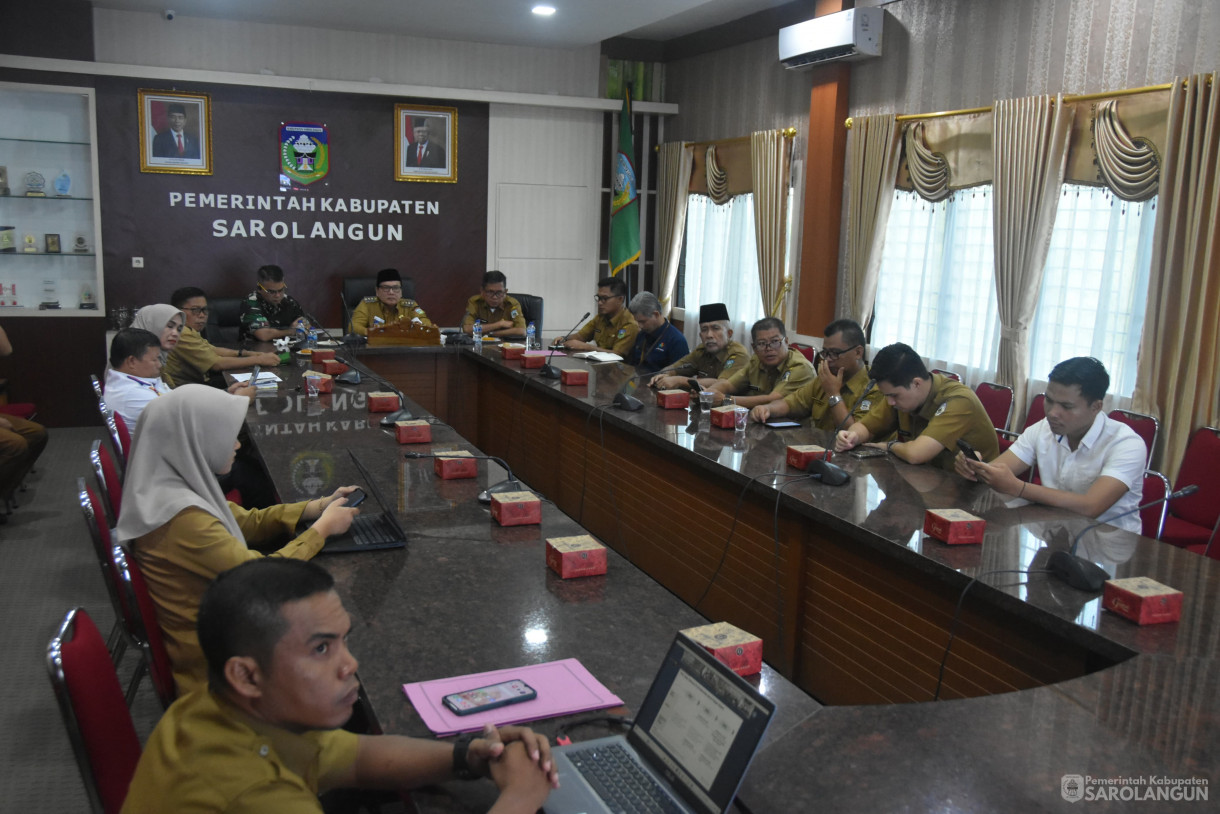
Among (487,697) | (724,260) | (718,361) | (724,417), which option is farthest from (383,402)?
(724,260)

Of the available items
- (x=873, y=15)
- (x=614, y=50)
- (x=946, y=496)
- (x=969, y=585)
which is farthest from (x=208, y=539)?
(x=614, y=50)

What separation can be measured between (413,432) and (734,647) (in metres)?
1.83

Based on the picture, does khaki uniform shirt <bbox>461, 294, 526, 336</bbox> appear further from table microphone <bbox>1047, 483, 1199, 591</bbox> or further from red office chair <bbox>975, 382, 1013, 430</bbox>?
table microphone <bbox>1047, 483, 1199, 591</bbox>

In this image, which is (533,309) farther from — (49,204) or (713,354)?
(49,204)

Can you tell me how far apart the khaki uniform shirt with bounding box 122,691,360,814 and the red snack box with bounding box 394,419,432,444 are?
2.00m

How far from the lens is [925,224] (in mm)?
5262

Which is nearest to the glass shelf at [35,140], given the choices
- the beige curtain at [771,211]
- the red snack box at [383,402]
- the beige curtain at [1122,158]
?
the red snack box at [383,402]

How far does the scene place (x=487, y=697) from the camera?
4.83ft

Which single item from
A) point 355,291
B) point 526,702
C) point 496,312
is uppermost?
point 355,291

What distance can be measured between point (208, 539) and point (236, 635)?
81 centimetres

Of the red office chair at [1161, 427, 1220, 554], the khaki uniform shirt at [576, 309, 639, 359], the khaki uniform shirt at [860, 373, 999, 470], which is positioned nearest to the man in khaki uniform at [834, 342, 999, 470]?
the khaki uniform shirt at [860, 373, 999, 470]

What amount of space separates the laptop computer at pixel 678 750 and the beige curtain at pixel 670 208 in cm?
619

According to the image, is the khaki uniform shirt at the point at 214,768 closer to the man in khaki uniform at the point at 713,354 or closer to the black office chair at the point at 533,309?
the man in khaki uniform at the point at 713,354

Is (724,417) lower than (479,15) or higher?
lower
